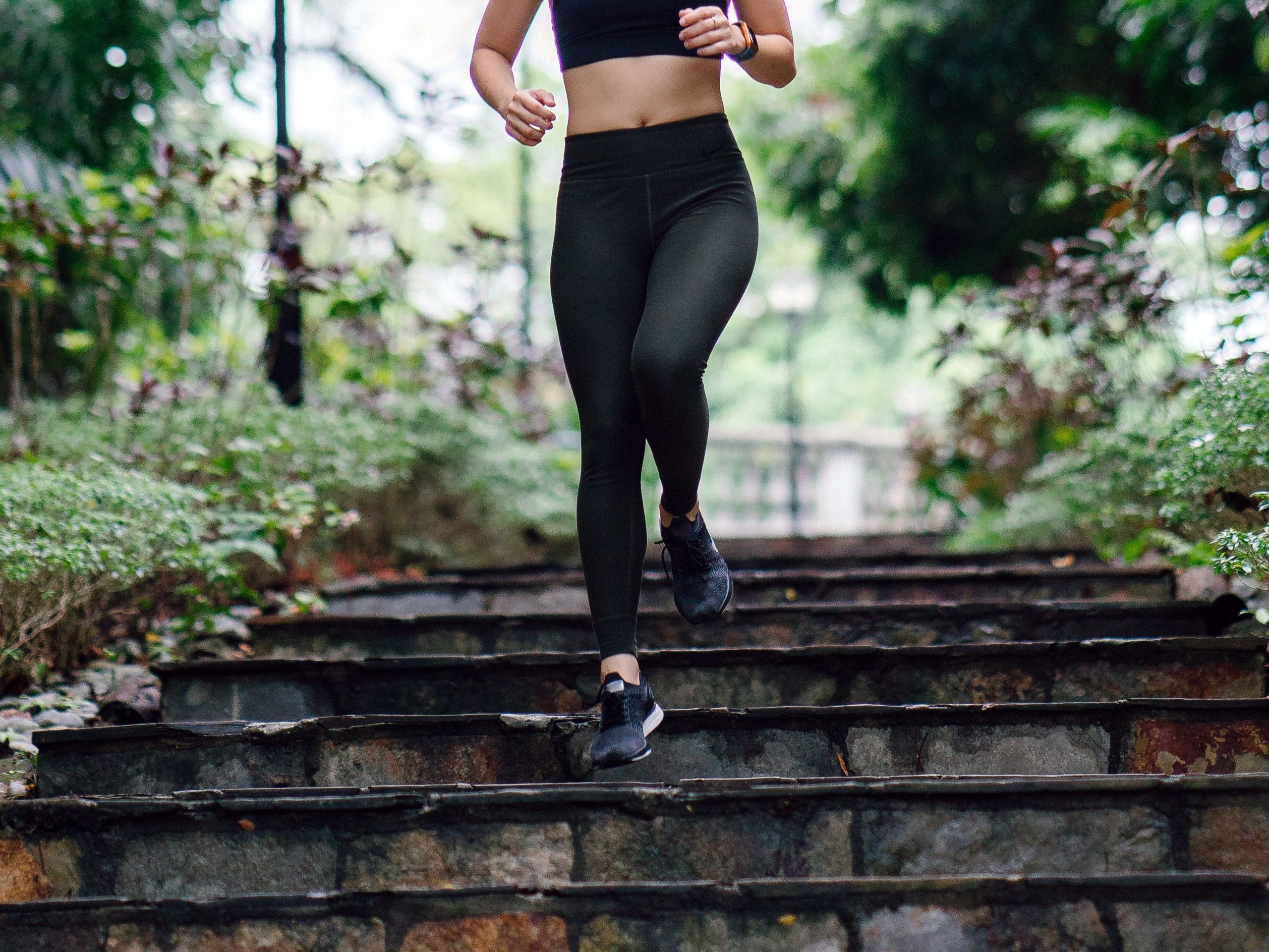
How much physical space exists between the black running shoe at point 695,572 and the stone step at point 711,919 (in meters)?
0.56

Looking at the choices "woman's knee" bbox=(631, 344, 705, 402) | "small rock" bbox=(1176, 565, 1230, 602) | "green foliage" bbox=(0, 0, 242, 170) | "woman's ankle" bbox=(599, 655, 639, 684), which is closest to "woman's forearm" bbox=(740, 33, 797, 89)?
"woman's knee" bbox=(631, 344, 705, 402)

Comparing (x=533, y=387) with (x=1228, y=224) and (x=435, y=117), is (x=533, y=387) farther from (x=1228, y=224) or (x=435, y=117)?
(x=1228, y=224)

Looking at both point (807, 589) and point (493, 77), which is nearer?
point (493, 77)

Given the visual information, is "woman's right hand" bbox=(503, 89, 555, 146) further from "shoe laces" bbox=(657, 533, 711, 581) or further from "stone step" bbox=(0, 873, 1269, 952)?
"stone step" bbox=(0, 873, 1269, 952)

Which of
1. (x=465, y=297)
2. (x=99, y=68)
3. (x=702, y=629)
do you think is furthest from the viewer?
(x=465, y=297)

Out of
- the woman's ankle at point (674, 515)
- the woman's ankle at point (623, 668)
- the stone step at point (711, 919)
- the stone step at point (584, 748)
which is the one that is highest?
the woman's ankle at point (674, 515)

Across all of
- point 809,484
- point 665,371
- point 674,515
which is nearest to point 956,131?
point 809,484

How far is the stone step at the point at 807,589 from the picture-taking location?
3.10 meters

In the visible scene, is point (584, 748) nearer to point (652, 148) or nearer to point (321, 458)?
point (652, 148)

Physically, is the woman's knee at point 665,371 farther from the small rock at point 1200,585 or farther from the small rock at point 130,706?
the small rock at point 1200,585

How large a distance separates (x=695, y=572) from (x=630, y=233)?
0.62 meters

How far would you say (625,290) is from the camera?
6.31 ft

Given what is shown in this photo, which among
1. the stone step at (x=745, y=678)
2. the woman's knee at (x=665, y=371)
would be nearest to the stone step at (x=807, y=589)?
the stone step at (x=745, y=678)

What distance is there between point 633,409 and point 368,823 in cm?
80
